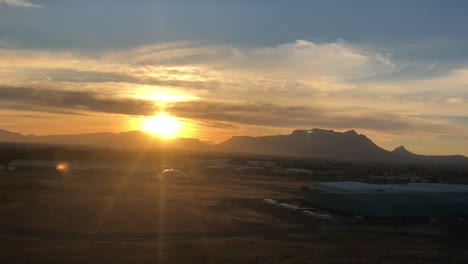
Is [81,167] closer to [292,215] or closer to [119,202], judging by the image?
[119,202]

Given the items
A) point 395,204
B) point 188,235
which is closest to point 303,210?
point 395,204

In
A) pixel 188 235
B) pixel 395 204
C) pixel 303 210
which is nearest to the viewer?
→ pixel 188 235

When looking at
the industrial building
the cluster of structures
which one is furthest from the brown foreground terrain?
the industrial building

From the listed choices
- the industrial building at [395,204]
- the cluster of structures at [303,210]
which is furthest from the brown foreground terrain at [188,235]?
the industrial building at [395,204]

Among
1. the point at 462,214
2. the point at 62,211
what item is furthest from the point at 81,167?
the point at 462,214

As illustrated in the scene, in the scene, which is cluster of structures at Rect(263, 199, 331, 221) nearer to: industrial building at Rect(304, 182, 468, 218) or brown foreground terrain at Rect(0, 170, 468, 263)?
brown foreground terrain at Rect(0, 170, 468, 263)

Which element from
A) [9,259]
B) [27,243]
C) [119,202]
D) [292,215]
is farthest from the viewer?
[119,202]

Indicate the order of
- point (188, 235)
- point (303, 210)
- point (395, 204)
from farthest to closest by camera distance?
1. point (395, 204)
2. point (303, 210)
3. point (188, 235)

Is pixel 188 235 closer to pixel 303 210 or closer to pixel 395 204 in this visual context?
pixel 303 210

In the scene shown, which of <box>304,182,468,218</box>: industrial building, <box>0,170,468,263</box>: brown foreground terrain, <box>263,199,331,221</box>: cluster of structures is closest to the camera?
<box>0,170,468,263</box>: brown foreground terrain
